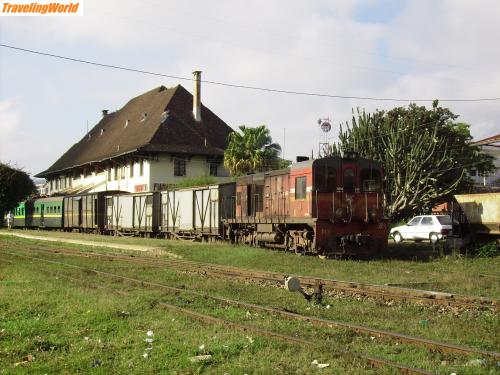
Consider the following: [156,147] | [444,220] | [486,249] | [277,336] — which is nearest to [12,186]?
[156,147]

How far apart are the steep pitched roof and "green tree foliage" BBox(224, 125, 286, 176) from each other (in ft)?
14.2

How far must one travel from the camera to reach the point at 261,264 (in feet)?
58.8

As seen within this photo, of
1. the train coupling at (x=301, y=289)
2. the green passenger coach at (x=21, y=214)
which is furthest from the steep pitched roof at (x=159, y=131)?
the train coupling at (x=301, y=289)

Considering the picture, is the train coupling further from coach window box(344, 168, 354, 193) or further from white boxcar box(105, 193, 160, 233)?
white boxcar box(105, 193, 160, 233)

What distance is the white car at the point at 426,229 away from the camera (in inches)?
1061

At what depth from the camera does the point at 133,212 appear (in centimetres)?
3691

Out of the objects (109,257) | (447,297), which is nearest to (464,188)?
(109,257)

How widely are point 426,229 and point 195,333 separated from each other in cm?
2209

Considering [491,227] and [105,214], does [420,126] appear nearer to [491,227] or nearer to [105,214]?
[491,227]

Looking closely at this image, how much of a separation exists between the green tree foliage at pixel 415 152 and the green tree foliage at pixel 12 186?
116 feet

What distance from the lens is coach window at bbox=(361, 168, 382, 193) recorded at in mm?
19891

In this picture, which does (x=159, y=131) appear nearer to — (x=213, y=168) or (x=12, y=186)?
(x=213, y=168)

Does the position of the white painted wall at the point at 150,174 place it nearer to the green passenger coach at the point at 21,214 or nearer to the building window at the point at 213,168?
the building window at the point at 213,168

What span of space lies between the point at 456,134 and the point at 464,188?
375 cm
